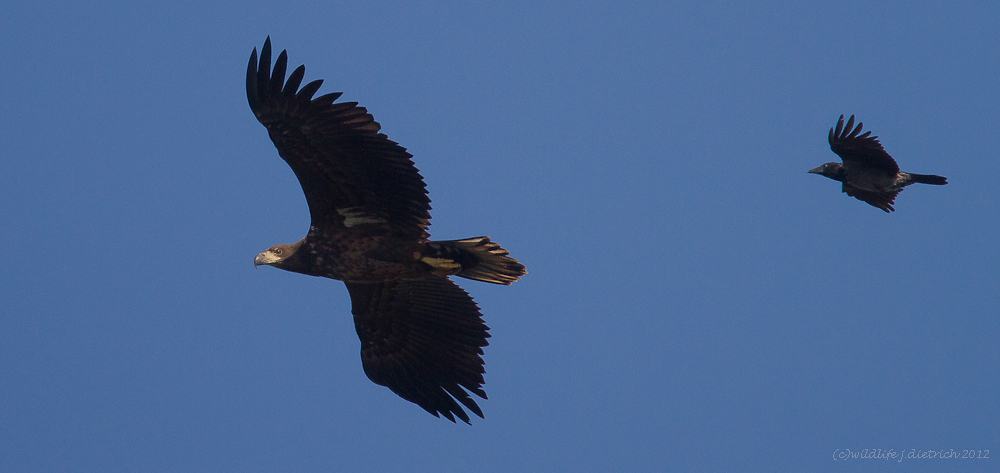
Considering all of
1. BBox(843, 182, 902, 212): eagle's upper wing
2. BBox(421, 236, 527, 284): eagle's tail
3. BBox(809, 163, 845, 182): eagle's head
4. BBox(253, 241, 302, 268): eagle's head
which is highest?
BBox(809, 163, 845, 182): eagle's head

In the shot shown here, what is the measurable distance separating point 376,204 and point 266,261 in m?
1.28

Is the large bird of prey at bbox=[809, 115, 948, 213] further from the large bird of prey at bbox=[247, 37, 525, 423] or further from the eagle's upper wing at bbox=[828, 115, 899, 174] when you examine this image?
the large bird of prey at bbox=[247, 37, 525, 423]

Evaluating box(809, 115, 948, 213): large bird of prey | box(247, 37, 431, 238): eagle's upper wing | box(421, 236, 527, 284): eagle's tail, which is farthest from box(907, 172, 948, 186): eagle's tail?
box(247, 37, 431, 238): eagle's upper wing

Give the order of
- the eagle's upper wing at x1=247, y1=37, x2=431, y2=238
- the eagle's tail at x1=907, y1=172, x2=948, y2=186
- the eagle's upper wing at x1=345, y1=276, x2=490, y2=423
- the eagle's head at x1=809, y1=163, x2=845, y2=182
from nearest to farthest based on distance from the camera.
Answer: the eagle's upper wing at x1=247, y1=37, x2=431, y2=238 → the eagle's upper wing at x1=345, y1=276, x2=490, y2=423 → the eagle's tail at x1=907, y1=172, x2=948, y2=186 → the eagle's head at x1=809, y1=163, x2=845, y2=182

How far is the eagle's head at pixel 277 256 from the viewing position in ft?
31.8

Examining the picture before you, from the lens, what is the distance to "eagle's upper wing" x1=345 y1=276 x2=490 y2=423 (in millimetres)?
10398

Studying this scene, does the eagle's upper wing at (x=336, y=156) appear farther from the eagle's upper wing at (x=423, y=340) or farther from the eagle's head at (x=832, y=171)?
the eagle's head at (x=832, y=171)

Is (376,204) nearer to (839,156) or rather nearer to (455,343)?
(455,343)

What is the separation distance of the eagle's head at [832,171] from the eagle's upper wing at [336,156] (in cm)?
551

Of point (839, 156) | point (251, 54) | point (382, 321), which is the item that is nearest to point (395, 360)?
point (382, 321)

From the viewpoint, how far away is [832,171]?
12.2m

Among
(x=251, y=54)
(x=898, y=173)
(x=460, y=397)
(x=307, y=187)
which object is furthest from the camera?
(x=898, y=173)

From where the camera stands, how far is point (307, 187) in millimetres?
9352

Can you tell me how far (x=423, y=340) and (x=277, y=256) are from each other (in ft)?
6.13
